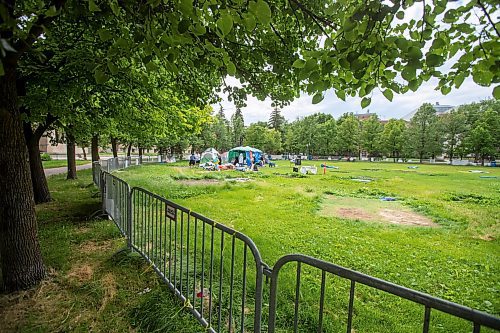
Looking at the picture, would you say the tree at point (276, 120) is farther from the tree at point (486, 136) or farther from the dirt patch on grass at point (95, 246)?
the dirt patch on grass at point (95, 246)

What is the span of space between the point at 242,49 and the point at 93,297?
4.02m

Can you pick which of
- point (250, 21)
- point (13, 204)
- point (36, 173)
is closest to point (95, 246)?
point (13, 204)

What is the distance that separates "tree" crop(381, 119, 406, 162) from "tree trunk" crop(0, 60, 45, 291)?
6527cm

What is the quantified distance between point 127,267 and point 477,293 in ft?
18.3

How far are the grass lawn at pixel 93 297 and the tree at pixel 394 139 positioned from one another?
64.2m

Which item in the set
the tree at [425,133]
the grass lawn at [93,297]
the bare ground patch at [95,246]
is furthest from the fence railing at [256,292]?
the tree at [425,133]

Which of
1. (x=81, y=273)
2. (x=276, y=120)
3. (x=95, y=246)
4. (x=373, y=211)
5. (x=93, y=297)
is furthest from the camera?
(x=276, y=120)

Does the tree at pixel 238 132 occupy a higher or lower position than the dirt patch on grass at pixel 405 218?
higher

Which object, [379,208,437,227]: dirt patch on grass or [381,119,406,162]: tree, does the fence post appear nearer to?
[379,208,437,227]: dirt patch on grass

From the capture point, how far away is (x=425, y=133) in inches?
2138

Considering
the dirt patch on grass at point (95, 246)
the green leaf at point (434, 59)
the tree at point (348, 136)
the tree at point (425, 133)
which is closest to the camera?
the green leaf at point (434, 59)

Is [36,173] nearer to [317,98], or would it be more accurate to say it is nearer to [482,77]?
[317,98]

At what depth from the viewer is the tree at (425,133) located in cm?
5347

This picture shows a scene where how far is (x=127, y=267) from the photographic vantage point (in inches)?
188
